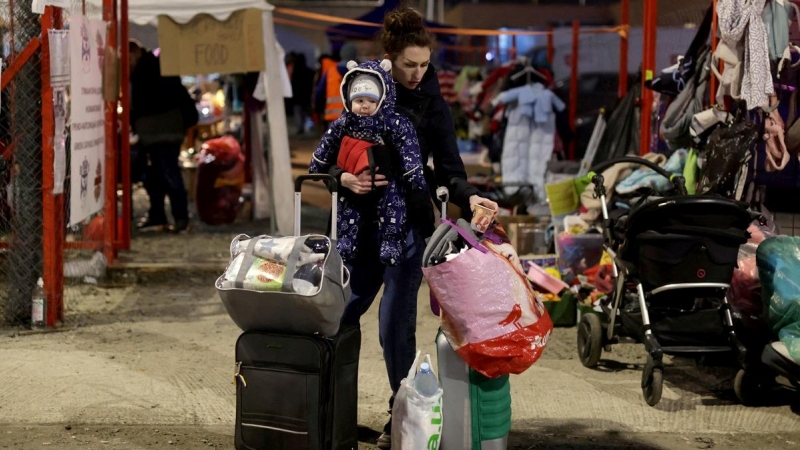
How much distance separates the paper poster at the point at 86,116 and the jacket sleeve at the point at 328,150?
324 cm

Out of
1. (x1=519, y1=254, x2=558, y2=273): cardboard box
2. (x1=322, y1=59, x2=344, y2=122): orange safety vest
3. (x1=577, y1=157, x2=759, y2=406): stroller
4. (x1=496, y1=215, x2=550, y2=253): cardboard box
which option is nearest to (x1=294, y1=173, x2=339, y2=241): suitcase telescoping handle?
(x1=577, y1=157, x2=759, y2=406): stroller

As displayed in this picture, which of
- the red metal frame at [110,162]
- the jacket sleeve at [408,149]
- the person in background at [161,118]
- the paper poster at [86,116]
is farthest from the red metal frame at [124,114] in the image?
the jacket sleeve at [408,149]

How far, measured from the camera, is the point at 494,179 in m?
13.4

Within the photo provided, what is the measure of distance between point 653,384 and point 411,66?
219cm

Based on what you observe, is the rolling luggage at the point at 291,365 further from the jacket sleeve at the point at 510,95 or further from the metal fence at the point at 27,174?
the jacket sleeve at the point at 510,95

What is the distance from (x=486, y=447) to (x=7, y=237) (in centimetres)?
427

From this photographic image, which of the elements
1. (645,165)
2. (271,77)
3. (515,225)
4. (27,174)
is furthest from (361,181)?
(271,77)

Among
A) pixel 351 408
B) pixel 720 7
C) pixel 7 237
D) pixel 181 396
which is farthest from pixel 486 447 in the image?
pixel 7 237

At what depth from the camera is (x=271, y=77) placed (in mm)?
11031

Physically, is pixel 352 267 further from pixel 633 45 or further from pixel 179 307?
pixel 633 45

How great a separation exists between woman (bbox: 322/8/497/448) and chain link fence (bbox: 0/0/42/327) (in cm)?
321

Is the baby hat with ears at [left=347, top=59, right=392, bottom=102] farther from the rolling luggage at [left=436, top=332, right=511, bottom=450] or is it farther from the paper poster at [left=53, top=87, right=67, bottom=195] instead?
the paper poster at [left=53, top=87, right=67, bottom=195]

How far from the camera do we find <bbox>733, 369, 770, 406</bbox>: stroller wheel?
6238 mm

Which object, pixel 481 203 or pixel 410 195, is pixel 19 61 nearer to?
pixel 410 195
